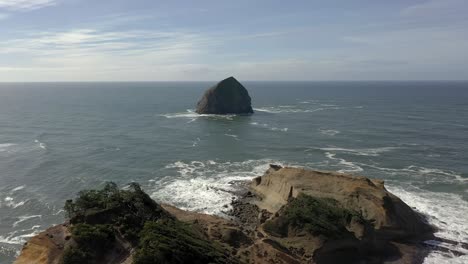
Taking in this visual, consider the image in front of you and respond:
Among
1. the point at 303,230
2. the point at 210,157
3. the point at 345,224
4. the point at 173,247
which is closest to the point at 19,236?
the point at 173,247

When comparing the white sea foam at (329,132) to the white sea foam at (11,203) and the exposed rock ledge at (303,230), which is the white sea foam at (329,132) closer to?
the exposed rock ledge at (303,230)

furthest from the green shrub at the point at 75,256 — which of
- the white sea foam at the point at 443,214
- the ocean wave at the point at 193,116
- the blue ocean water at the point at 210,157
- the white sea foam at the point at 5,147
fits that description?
the ocean wave at the point at 193,116

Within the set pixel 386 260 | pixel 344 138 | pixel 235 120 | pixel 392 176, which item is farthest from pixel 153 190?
pixel 235 120

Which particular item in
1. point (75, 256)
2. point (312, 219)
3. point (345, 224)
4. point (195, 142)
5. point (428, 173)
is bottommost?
point (428, 173)

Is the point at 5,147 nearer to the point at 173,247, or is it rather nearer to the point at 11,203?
the point at 11,203

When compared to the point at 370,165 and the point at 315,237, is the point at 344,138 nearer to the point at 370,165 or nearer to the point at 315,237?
the point at 370,165
